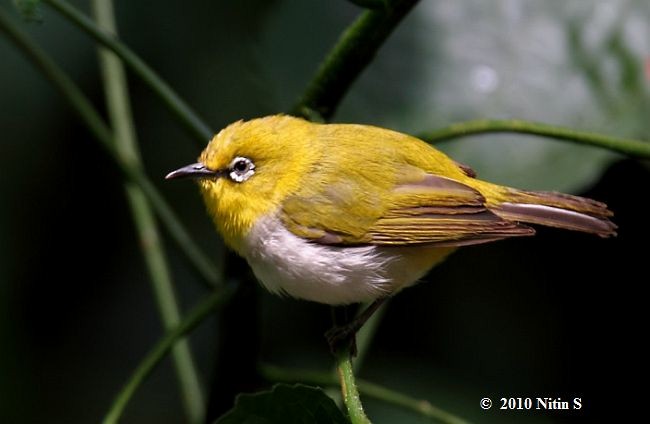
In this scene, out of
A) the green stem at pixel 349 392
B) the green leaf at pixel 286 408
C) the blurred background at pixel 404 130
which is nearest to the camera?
the green stem at pixel 349 392

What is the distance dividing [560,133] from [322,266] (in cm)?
59

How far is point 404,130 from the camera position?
8.96 ft

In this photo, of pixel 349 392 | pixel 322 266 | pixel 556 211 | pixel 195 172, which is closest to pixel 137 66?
pixel 195 172

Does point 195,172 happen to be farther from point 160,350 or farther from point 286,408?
point 286,408

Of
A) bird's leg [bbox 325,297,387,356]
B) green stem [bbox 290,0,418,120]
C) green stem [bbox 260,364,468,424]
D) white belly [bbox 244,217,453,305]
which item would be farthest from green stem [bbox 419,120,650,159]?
green stem [bbox 260,364,468,424]

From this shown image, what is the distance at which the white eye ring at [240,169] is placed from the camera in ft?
7.39

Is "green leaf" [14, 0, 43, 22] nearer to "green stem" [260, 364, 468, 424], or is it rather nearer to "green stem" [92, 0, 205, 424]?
"green stem" [92, 0, 205, 424]

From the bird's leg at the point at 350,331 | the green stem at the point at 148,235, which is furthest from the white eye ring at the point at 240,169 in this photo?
the bird's leg at the point at 350,331

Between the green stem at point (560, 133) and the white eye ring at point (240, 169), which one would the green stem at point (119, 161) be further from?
the green stem at point (560, 133)

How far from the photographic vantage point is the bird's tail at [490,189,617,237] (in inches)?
85.7

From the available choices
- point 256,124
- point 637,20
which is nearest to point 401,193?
point 256,124

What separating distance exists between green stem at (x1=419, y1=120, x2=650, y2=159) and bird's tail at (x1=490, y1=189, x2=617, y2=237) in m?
0.27

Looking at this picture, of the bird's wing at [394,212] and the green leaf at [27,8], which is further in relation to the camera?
the bird's wing at [394,212]

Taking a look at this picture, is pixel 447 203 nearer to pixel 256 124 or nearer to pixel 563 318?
pixel 256 124
